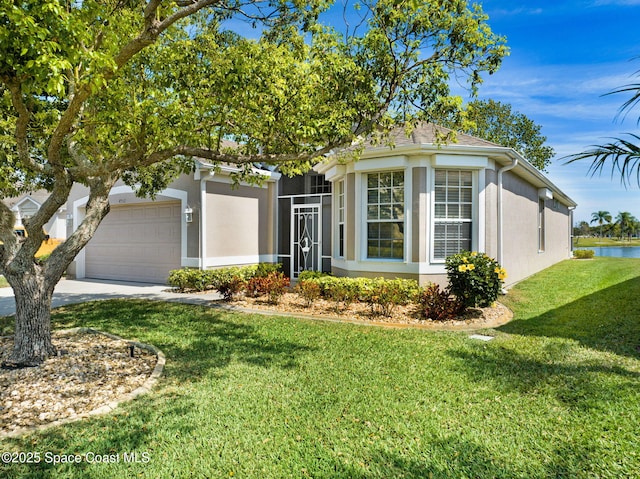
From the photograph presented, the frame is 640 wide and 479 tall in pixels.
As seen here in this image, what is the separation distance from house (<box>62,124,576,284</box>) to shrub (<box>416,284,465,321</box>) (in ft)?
4.57

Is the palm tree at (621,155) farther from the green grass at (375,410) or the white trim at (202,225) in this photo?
the white trim at (202,225)

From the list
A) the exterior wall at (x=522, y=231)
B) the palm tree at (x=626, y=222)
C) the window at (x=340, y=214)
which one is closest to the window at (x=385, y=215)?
the window at (x=340, y=214)

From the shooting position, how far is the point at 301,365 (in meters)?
5.67

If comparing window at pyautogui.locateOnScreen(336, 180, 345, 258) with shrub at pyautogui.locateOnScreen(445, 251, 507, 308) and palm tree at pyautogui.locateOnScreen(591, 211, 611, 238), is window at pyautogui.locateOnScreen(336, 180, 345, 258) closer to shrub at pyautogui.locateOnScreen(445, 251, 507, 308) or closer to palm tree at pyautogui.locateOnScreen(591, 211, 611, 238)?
shrub at pyautogui.locateOnScreen(445, 251, 507, 308)

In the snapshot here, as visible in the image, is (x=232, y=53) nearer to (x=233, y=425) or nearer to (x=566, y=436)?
(x=233, y=425)

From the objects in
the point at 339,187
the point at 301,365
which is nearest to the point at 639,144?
the point at 301,365

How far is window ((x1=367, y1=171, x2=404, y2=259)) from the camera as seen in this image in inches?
415

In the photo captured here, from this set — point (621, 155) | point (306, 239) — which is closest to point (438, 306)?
point (621, 155)

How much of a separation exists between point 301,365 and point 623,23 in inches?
414

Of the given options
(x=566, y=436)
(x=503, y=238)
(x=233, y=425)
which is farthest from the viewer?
(x=503, y=238)

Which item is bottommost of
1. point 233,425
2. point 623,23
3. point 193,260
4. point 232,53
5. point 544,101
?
point 233,425

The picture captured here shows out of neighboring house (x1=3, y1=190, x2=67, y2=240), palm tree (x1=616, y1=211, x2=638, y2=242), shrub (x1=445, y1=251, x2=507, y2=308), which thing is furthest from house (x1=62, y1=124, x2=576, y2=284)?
palm tree (x1=616, y1=211, x2=638, y2=242)

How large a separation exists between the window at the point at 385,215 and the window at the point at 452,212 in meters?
0.90

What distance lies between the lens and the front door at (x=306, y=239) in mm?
14188
